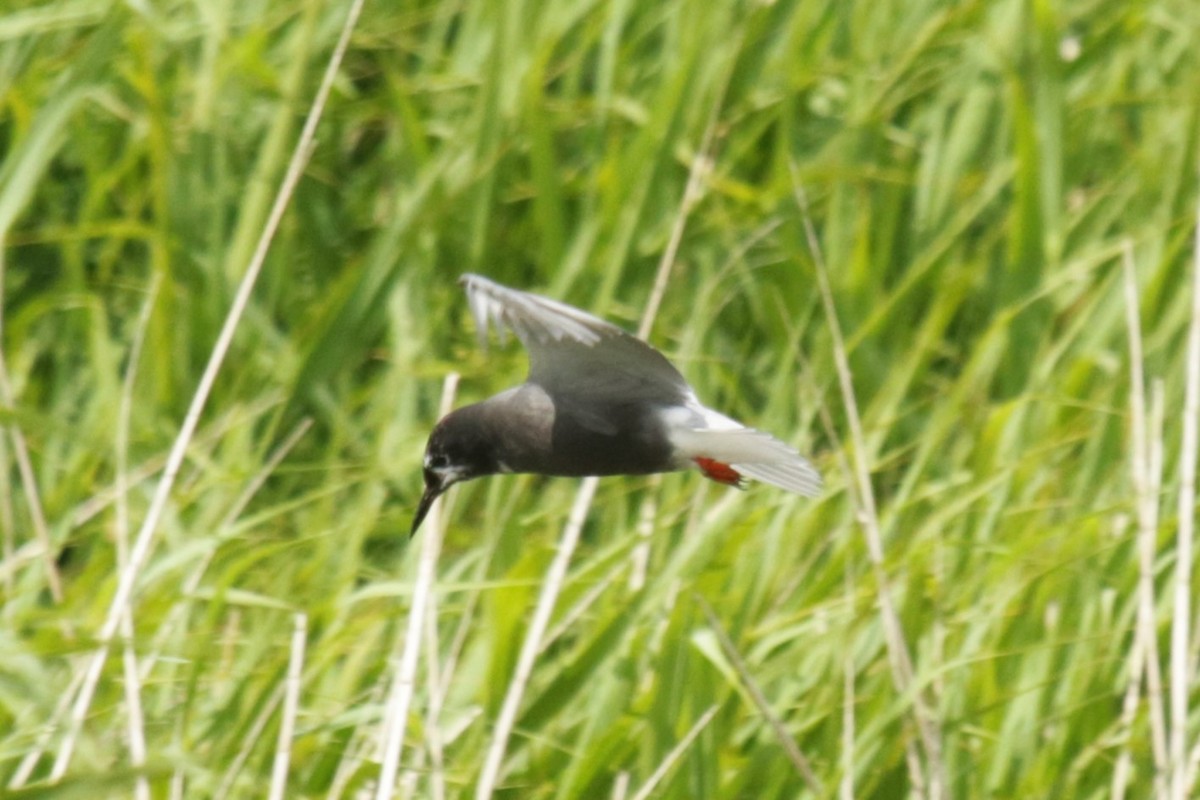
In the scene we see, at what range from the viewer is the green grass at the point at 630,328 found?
3.37 m

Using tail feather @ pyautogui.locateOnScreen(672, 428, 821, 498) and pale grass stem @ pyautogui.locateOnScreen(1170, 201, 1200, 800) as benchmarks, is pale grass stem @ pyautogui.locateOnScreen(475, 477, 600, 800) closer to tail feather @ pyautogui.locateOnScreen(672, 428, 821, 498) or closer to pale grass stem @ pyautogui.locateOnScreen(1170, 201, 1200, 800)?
tail feather @ pyautogui.locateOnScreen(672, 428, 821, 498)

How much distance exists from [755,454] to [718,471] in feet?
0.66

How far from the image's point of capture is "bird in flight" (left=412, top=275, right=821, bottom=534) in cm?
310

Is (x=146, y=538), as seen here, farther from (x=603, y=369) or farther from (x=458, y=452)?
(x=603, y=369)

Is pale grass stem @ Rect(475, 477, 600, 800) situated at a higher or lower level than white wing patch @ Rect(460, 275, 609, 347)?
lower

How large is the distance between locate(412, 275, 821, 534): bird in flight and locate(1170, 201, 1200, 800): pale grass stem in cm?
60

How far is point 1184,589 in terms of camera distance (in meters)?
3.10

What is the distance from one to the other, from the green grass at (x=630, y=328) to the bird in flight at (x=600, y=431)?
24 centimetres

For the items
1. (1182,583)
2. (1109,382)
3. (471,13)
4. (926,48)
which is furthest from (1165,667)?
(471,13)

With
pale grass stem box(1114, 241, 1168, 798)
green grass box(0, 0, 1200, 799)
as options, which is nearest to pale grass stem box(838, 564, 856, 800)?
green grass box(0, 0, 1200, 799)

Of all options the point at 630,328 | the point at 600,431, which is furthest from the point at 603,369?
the point at 630,328

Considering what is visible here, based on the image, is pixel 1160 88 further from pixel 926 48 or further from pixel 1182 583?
pixel 1182 583

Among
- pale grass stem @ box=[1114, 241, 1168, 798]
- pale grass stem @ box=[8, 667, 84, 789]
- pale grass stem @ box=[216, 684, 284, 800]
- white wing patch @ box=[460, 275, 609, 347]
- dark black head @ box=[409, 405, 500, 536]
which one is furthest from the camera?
dark black head @ box=[409, 405, 500, 536]

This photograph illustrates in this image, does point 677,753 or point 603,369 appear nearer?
point 677,753
